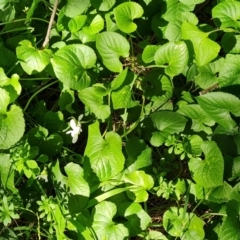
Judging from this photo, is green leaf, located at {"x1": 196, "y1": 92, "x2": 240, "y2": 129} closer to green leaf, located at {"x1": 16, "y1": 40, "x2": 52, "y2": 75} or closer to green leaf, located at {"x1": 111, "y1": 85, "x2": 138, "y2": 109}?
green leaf, located at {"x1": 111, "y1": 85, "x2": 138, "y2": 109}

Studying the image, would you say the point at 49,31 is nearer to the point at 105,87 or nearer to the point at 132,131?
the point at 105,87

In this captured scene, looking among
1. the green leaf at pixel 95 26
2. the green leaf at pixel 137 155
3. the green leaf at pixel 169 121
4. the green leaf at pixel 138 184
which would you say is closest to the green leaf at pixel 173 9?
the green leaf at pixel 95 26

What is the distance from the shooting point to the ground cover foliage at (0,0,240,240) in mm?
1448

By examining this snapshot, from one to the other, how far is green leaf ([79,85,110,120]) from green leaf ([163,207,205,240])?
0.39m

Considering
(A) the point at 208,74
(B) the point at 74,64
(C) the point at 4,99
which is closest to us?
(C) the point at 4,99

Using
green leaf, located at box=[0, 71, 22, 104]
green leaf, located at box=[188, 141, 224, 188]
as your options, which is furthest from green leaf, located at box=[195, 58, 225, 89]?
green leaf, located at box=[0, 71, 22, 104]

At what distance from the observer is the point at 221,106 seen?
1.49 metres

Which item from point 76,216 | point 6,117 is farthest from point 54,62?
point 76,216

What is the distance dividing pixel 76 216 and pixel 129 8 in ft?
2.28

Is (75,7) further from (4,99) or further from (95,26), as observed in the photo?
(4,99)

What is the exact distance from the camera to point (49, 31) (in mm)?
1515

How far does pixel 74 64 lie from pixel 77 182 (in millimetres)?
373

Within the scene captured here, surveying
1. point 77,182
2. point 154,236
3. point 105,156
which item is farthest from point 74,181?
point 154,236

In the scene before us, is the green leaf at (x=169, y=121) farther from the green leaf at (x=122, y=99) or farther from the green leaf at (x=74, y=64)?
the green leaf at (x=74, y=64)
